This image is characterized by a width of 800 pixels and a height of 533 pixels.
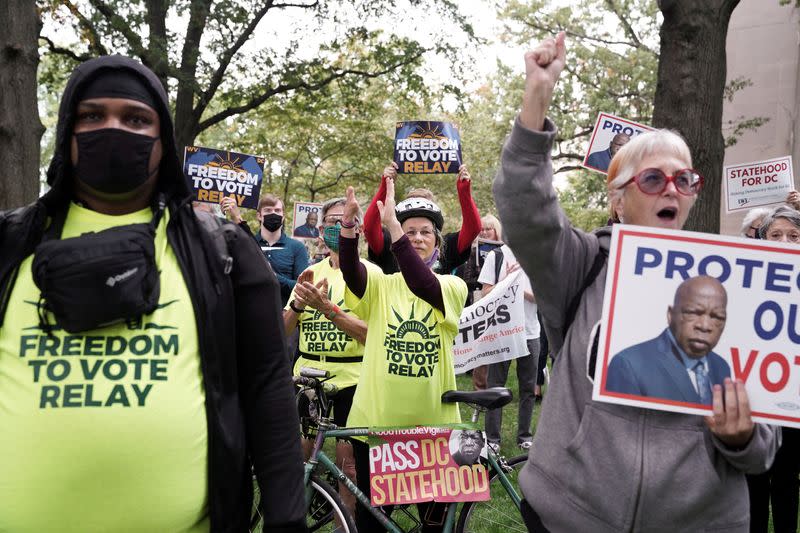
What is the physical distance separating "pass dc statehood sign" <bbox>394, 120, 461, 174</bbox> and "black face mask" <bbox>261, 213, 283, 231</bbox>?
50.7 inches

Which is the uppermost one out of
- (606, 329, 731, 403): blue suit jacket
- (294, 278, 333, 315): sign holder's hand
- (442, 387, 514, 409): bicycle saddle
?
(294, 278, 333, 315): sign holder's hand

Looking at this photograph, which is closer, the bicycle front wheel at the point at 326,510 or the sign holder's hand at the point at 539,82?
the sign holder's hand at the point at 539,82

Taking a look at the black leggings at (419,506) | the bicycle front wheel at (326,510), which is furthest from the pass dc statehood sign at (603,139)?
the bicycle front wheel at (326,510)

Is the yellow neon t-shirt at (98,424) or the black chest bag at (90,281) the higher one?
the black chest bag at (90,281)

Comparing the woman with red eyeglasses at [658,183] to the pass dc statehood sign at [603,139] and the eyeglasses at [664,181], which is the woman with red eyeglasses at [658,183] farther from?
the pass dc statehood sign at [603,139]

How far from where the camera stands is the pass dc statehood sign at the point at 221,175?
7828 mm

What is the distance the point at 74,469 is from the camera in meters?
1.78

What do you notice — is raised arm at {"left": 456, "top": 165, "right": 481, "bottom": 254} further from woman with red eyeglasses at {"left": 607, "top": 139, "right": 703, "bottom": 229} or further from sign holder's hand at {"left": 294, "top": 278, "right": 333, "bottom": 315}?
woman with red eyeglasses at {"left": 607, "top": 139, "right": 703, "bottom": 229}

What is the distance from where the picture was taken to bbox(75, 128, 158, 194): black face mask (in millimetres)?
1940

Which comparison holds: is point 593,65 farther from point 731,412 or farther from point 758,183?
point 731,412

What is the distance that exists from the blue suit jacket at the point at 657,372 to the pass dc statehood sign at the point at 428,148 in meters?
5.69

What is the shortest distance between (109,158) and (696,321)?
151cm

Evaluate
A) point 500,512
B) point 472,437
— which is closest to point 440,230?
point 472,437

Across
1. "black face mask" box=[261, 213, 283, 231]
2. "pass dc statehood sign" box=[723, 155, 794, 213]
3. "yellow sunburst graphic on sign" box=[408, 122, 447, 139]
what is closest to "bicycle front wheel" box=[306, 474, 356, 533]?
"black face mask" box=[261, 213, 283, 231]
